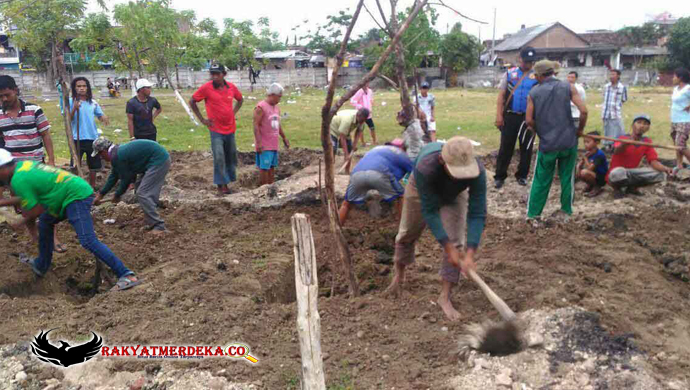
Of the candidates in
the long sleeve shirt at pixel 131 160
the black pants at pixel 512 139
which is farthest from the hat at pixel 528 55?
the long sleeve shirt at pixel 131 160

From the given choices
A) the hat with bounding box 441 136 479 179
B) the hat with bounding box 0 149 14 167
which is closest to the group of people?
the hat with bounding box 441 136 479 179

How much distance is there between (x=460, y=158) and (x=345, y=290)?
204 centimetres

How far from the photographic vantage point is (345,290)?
4.81 meters

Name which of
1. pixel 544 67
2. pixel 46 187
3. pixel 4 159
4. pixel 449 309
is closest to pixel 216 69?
pixel 46 187

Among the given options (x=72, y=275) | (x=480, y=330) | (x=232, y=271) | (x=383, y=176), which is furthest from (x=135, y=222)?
(x=480, y=330)

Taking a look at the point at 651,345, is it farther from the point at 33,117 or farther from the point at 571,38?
the point at 571,38

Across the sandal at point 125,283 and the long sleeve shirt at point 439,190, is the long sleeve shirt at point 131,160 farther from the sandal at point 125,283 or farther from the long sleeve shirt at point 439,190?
the long sleeve shirt at point 439,190

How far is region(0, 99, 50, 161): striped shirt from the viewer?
536cm

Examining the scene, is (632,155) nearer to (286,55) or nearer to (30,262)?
(30,262)

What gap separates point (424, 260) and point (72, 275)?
10.8ft

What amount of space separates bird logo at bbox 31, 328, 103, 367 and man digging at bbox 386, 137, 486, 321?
7.15 feet

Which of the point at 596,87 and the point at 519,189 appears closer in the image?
the point at 519,189

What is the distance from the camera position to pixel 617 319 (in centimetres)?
363

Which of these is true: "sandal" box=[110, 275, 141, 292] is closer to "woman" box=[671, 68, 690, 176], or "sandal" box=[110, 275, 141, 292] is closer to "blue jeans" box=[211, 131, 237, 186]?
"blue jeans" box=[211, 131, 237, 186]
